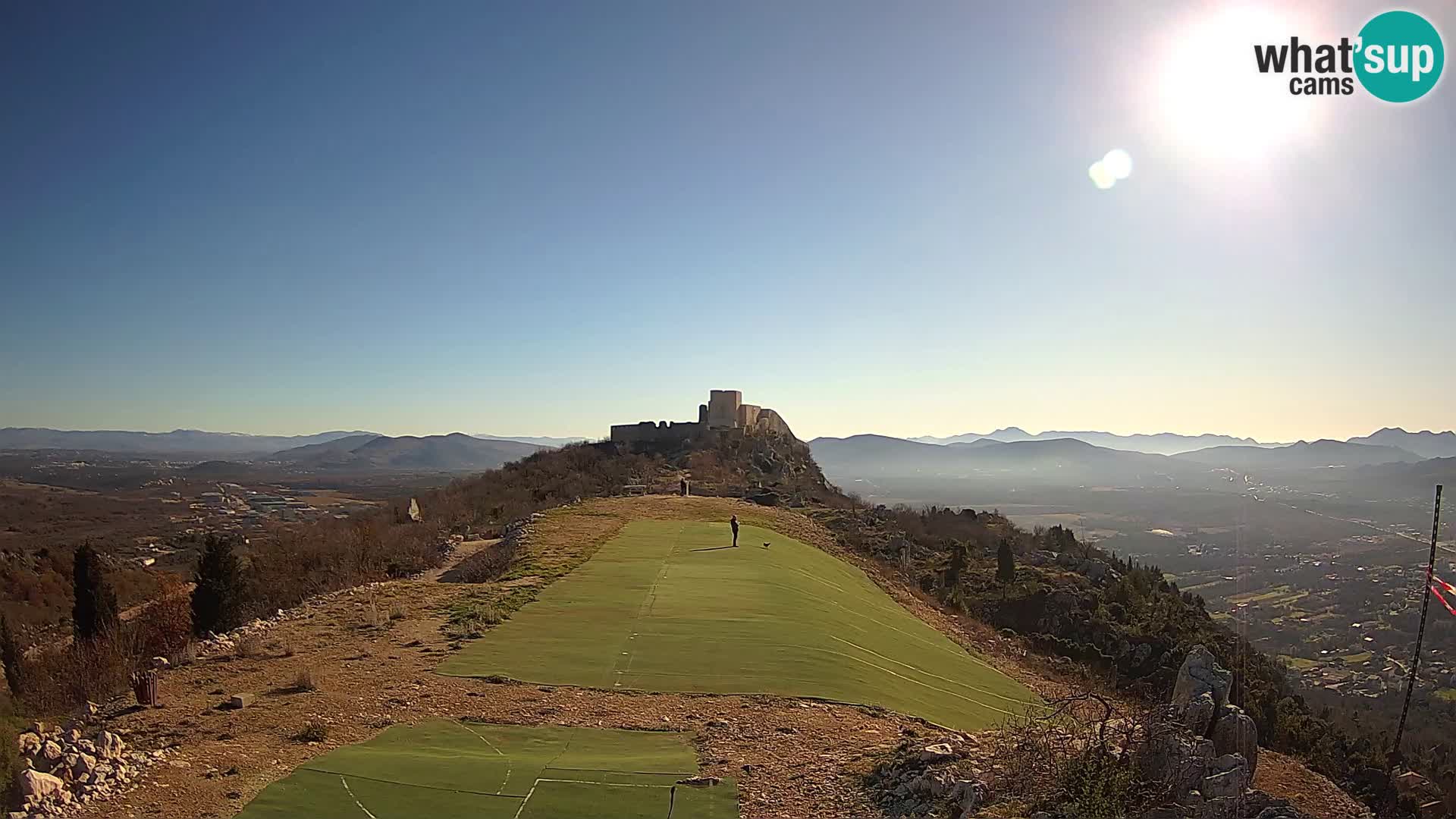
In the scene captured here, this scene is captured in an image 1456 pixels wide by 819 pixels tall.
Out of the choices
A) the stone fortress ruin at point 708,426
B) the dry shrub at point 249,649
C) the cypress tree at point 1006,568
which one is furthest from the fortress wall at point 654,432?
the dry shrub at point 249,649

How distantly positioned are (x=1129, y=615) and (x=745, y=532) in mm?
16106

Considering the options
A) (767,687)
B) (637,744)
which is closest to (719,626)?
(767,687)

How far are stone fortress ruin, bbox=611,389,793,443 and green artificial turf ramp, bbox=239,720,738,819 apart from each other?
2064 inches

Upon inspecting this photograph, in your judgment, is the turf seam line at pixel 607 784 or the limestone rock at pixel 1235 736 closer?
the turf seam line at pixel 607 784

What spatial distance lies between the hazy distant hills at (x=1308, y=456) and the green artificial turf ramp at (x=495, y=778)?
57267 millimetres

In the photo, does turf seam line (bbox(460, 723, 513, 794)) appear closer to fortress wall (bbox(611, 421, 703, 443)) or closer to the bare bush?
the bare bush

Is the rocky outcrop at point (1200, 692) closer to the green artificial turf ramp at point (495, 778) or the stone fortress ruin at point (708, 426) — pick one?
the green artificial turf ramp at point (495, 778)

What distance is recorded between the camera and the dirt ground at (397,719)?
24.9ft

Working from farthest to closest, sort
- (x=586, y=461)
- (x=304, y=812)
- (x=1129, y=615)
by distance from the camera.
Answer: (x=586, y=461) → (x=1129, y=615) → (x=304, y=812)

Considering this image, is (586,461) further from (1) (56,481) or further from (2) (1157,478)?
(1) (56,481)

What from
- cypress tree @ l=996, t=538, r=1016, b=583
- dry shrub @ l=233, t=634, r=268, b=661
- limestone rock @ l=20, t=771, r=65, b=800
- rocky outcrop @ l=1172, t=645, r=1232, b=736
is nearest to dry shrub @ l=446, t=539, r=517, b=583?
dry shrub @ l=233, t=634, r=268, b=661

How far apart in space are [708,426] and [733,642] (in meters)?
50.5

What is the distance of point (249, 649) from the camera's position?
1240 centimetres

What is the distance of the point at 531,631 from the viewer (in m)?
13.7
